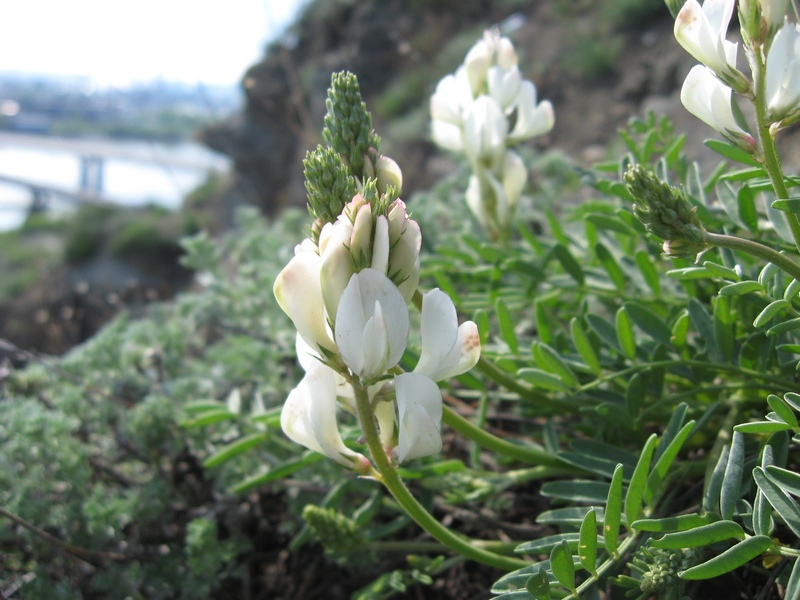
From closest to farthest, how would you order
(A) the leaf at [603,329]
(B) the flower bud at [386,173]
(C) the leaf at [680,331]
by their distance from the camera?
(B) the flower bud at [386,173], (C) the leaf at [680,331], (A) the leaf at [603,329]

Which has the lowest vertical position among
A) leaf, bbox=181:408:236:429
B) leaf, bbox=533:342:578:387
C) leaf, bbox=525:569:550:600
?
leaf, bbox=525:569:550:600

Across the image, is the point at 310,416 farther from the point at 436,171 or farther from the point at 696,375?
the point at 436,171

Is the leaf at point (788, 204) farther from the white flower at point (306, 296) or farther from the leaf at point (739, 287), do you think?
the white flower at point (306, 296)

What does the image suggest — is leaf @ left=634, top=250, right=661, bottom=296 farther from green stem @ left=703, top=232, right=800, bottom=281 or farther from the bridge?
the bridge

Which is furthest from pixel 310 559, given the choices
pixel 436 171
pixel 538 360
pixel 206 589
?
pixel 436 171

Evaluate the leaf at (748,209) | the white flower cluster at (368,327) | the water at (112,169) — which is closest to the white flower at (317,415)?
the white flower cluster at (368,327)

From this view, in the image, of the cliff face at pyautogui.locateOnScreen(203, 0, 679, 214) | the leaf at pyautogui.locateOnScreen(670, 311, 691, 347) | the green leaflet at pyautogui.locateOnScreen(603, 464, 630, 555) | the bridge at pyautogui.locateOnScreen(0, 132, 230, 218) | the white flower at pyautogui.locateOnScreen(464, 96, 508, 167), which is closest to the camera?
the green leaflet at pyautogui.locateOnScreen(603, 464, 630, 555)

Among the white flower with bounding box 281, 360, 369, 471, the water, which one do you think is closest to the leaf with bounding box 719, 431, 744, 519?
the white flower with bounding box 281, 360, 369, 471
